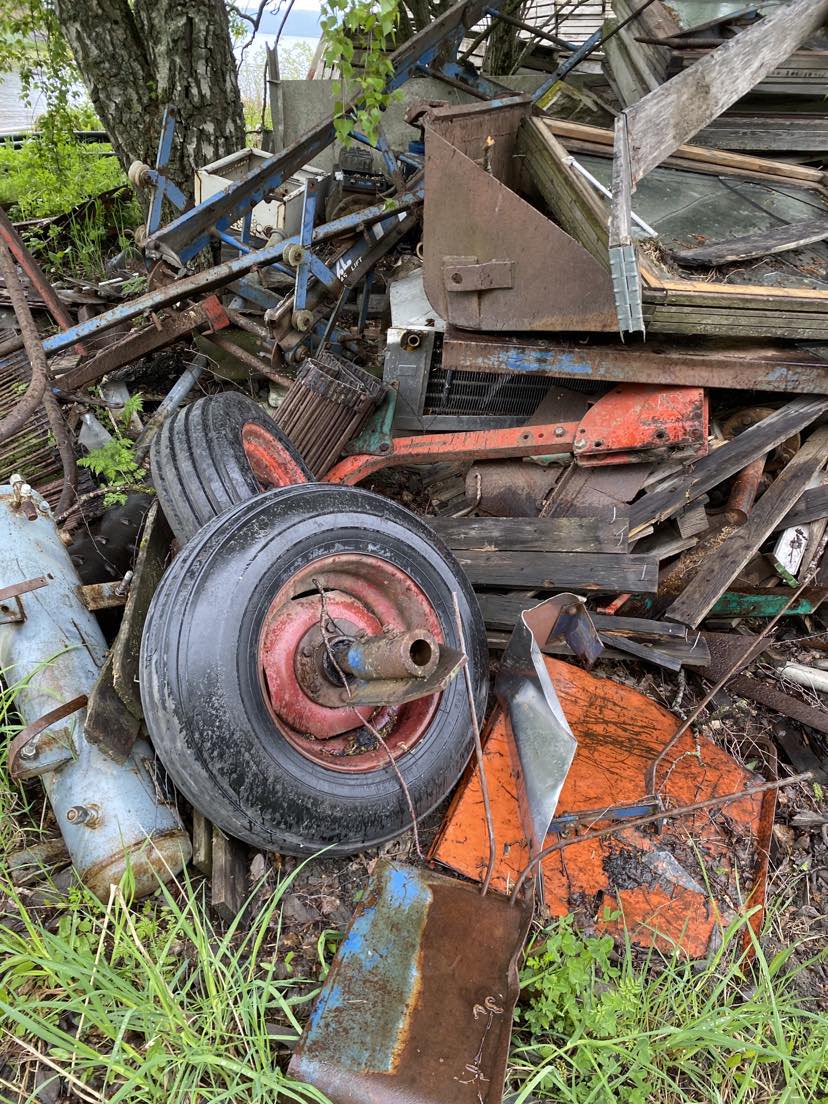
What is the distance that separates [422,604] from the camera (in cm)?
235

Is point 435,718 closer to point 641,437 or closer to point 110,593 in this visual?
point 110,593

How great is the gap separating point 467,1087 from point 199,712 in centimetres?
115

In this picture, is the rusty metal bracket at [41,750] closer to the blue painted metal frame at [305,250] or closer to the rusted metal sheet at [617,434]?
the rusted metal sheet at [617,434]

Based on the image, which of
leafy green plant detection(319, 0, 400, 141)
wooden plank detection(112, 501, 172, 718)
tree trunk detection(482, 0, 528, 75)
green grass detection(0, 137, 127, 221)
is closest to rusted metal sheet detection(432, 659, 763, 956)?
wooden plank detection(112, 501, 172, 718)

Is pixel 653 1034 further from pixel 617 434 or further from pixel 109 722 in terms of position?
pixel 617 434

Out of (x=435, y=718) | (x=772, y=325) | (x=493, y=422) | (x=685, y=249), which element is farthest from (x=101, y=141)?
(x=435, y=718)

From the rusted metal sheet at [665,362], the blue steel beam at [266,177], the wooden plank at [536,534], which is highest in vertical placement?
the blue steel beam at [266,177]

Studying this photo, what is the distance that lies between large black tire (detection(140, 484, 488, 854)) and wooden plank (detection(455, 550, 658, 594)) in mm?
779

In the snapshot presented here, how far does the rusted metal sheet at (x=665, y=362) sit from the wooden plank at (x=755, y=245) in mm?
390

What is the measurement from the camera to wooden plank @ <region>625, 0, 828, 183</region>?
2789 millimetres

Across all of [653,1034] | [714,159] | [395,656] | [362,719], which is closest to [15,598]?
[362,719]

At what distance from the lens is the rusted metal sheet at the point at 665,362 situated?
2996 mm

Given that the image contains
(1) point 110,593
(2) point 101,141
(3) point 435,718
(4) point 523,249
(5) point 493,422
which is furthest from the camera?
(2) point 101,141

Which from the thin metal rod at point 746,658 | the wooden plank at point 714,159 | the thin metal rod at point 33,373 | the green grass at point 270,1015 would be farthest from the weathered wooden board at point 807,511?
the thin metal rod at point 33,373
